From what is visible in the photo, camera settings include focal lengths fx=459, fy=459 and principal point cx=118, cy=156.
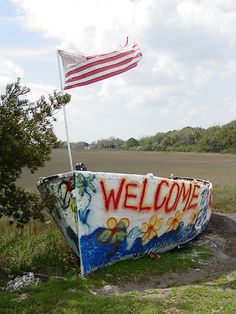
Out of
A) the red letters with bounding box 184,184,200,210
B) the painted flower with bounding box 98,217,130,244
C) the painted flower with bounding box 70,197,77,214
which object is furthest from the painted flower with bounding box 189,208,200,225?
the painted flower with bounding box 70,197,77,214

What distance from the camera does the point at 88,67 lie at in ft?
33.2

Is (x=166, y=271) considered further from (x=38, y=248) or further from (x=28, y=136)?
(x=28, y=136)

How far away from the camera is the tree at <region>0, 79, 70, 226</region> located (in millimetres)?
7902

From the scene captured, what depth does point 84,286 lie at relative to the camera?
805cm

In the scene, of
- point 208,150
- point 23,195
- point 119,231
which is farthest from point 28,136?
point 208,150

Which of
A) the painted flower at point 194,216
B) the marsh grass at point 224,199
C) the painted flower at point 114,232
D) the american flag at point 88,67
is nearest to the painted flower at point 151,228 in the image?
the painted flower at point 114,232

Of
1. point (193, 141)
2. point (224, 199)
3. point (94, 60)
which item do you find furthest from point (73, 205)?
point (193, 141)

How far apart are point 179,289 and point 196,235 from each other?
15.1 ft

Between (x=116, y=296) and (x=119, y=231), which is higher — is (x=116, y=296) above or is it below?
below

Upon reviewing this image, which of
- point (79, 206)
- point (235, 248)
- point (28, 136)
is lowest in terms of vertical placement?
point (235, 248)

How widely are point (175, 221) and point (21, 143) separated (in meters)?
4.67

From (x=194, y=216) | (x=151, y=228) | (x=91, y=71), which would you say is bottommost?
(x=194, y=216)

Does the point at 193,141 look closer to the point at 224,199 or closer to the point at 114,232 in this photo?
the point at 224,199

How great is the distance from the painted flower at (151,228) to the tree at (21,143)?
7.94 ft
